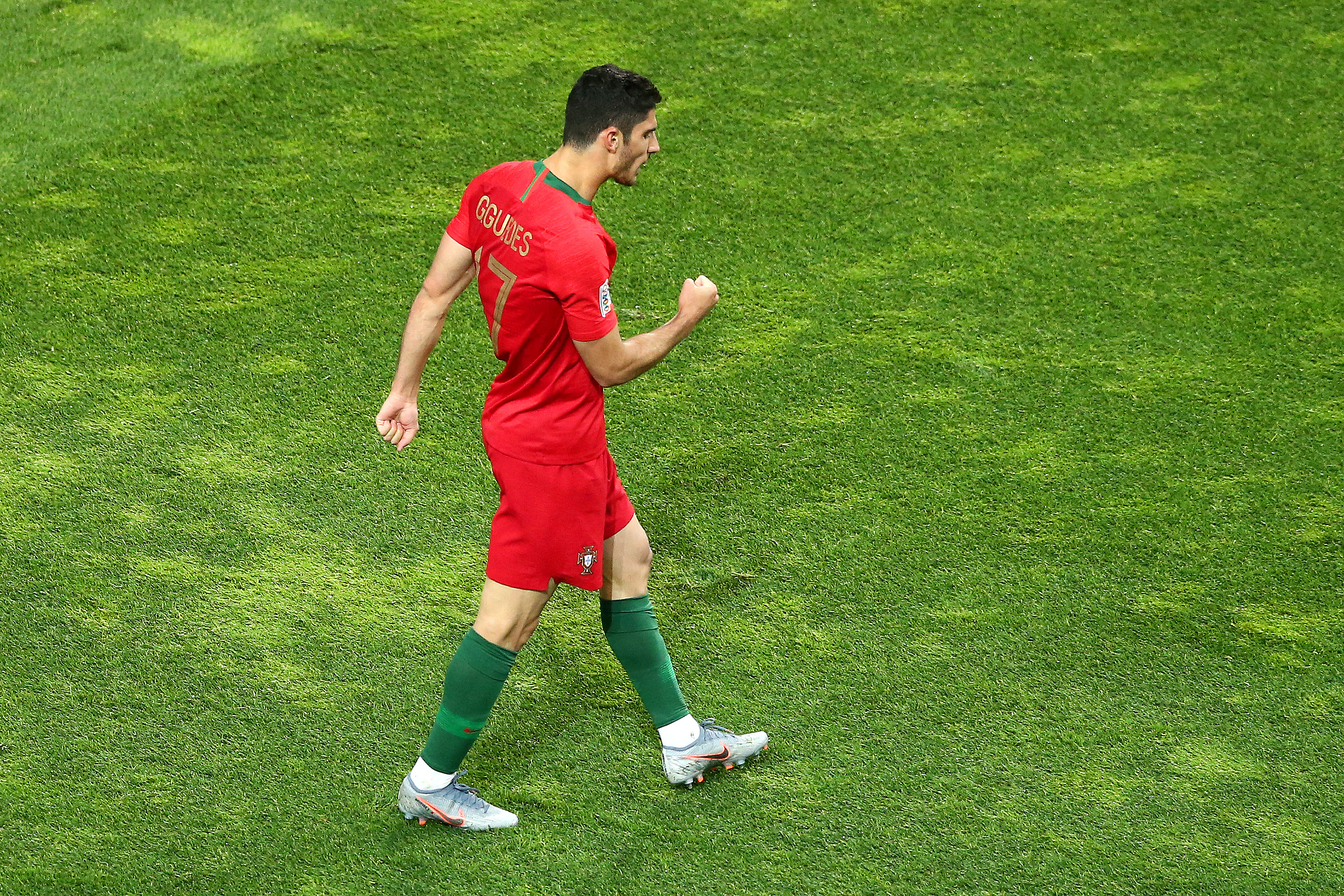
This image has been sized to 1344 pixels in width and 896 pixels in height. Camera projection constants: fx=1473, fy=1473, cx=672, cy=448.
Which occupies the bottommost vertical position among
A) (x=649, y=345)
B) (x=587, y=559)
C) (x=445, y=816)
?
(x=445, y=816)

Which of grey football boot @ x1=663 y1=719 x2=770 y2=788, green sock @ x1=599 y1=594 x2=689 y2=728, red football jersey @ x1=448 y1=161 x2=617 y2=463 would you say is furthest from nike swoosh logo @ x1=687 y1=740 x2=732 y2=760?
red football jersey @ x1=448 y1=161 x2=617 y2=463

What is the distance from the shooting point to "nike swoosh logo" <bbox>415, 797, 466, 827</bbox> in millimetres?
3283

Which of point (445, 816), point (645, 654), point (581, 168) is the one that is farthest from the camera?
point (645, 654)

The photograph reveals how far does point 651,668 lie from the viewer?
11.2 ft

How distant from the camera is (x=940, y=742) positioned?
11.7 feet

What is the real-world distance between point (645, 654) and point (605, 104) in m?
1.24

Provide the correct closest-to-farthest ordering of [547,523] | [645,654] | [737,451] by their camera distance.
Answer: [547,523] < [645,654] < [737,451]

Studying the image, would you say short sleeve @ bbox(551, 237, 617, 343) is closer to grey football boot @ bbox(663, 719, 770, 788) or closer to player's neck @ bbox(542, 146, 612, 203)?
player's neck @ bbox(542, 146, 612, 203)

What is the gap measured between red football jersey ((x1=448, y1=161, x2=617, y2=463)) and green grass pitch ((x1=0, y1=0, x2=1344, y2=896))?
89 centimetres

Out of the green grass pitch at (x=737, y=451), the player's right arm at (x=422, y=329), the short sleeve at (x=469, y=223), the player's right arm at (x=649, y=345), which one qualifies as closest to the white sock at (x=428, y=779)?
the green grass pitch at (x=737, y=451)

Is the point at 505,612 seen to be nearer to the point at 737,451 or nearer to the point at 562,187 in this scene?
the point at 562,187

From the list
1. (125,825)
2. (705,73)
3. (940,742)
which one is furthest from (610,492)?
(705,73)

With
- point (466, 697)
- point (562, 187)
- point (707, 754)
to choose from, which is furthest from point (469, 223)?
point (707, 754)

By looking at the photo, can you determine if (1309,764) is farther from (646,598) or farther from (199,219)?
(199,219)
